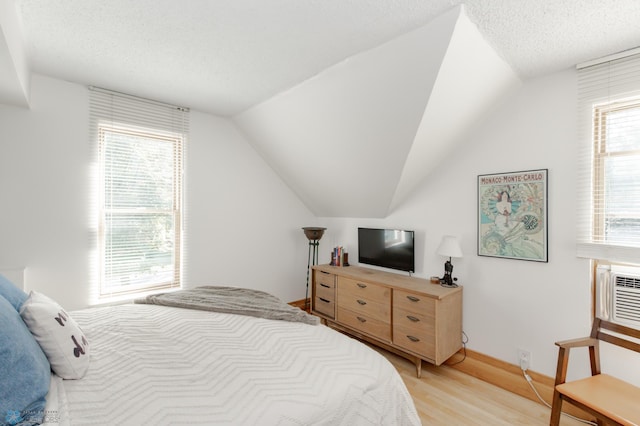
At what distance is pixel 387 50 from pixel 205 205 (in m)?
2.48

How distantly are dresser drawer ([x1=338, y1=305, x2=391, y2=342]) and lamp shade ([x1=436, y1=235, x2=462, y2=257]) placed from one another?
86cm

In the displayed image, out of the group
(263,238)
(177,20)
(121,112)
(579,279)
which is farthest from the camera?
(263,238)

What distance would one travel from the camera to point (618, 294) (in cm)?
205

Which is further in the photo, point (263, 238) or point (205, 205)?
point (263, 238)

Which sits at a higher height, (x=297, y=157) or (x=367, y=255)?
(x=297, y=157)

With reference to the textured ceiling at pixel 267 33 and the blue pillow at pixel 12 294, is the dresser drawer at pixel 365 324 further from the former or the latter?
the blue pillow at pixel 12 294

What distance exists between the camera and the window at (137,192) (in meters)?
2.92

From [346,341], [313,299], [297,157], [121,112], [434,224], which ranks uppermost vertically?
[121,112]

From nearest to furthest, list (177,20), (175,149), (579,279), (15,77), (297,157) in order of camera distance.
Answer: (177,20) → (15,77) → (579,279) → (175,149) → (297,157)

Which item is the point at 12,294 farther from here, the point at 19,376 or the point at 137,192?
the point at 137,192

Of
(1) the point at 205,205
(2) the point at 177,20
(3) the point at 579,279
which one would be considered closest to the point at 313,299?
(1) the point at 205,205

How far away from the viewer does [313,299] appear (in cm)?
383

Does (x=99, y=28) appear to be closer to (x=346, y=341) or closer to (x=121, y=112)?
(x=121, y=112)

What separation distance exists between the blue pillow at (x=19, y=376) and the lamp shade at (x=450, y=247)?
8.72ft
